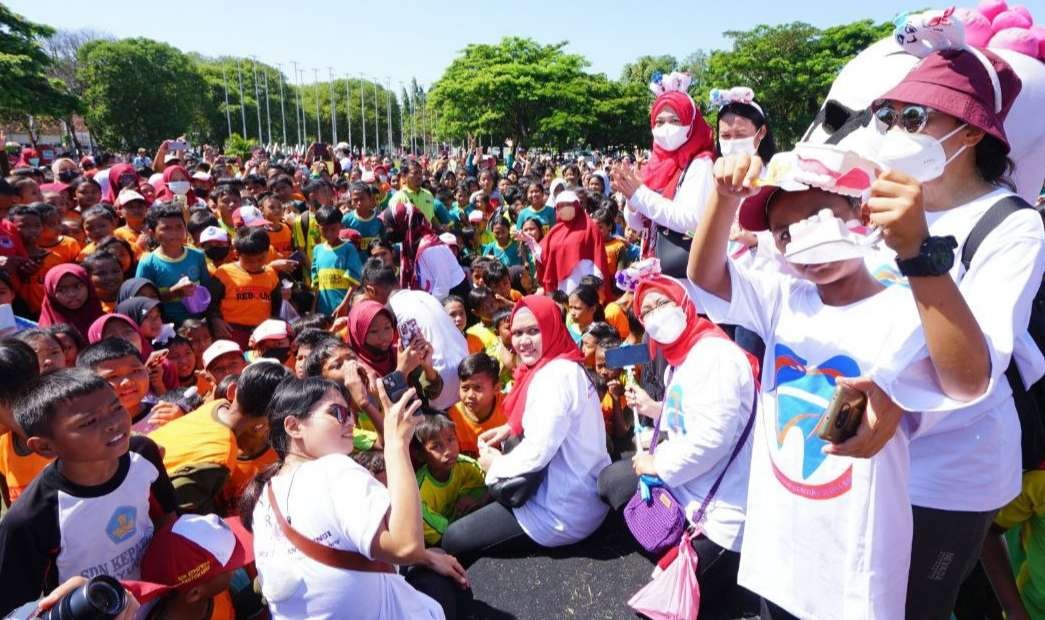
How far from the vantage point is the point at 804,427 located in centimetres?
148

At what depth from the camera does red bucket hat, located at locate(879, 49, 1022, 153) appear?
1.31m

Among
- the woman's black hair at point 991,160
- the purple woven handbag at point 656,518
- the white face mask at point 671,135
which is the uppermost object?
the white face mask at point 671,135

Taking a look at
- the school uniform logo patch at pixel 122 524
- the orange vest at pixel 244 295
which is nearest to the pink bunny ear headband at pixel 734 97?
the school uniform logo patch at pixel 122 524

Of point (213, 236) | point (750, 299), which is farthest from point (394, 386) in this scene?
point (213, 236)

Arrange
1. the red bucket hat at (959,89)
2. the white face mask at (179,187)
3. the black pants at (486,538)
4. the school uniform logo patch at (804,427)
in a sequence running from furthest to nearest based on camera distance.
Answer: the white face mask at (179,187), the black pants at (486,538), the school uniform logo patch at (804,427), the red bucket hat at (959,89)

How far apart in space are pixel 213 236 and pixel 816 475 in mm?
5149

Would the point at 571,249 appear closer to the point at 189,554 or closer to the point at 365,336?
the point at 365,336

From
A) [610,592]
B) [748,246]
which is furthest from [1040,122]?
[610,592]

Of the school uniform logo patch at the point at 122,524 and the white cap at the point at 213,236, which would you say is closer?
the school uniform logo patch at the point at 122,524

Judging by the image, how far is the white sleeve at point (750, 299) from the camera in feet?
5.08

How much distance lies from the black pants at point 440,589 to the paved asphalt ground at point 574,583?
187 mm

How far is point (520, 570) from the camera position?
3213 mm

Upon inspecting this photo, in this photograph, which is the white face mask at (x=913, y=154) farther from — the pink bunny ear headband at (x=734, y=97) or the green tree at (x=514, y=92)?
the green tree at (x=514, y=92)

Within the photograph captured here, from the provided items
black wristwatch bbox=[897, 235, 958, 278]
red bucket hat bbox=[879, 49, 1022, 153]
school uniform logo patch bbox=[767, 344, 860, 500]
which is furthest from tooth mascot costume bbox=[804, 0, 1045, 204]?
school uniform logo patch bbox=[767, 344, 860, 500]
